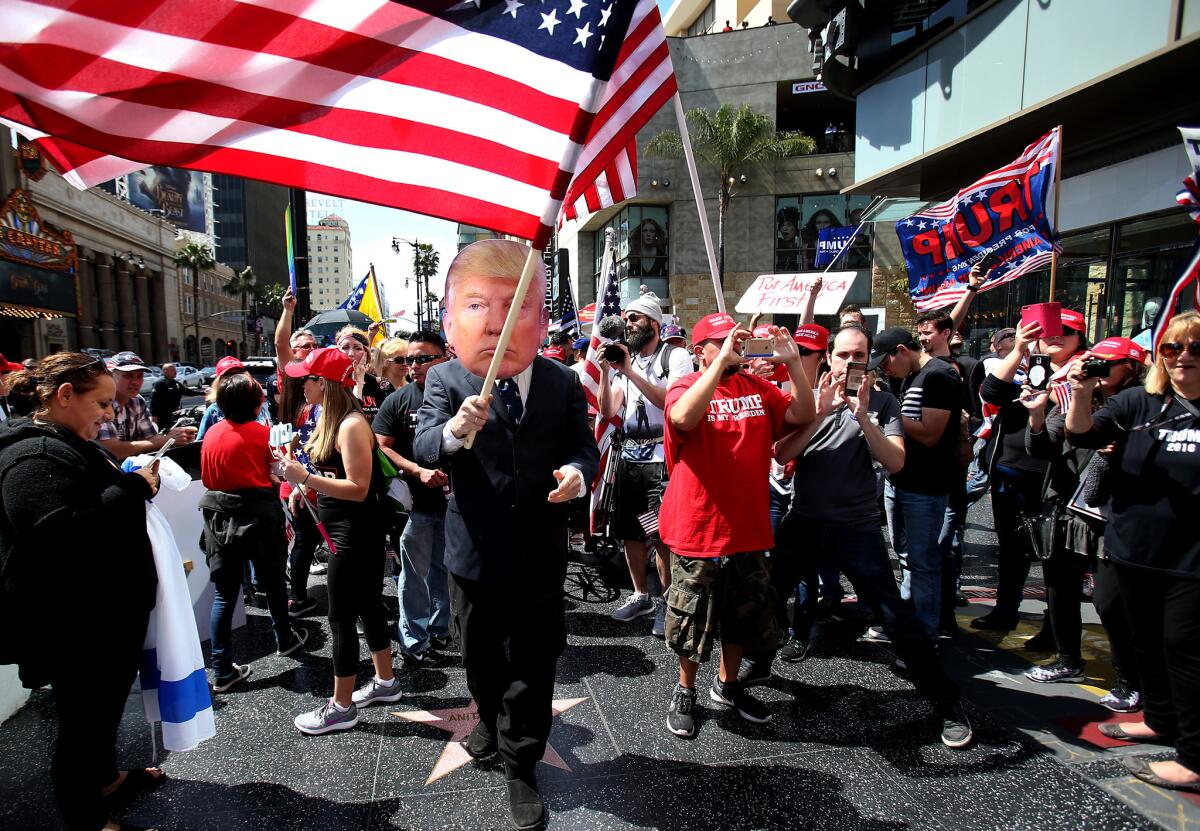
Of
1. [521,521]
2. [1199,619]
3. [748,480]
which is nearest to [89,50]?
[521,521]

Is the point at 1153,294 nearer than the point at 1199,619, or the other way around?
the point at 1199,619

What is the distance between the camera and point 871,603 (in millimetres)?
3307

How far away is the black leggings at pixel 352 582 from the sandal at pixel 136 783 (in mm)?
846

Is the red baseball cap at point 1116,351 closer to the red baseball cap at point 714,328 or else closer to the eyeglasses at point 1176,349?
the eyeglasses at point 1176,349

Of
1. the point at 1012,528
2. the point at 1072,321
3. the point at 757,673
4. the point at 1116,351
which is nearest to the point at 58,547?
the point at 757,673

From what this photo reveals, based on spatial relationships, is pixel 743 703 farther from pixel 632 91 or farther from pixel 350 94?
pixel 350 94

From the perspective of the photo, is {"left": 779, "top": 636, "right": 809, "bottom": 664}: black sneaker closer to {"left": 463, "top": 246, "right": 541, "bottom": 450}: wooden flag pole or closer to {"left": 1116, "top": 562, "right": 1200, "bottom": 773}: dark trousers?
{"left": 1116, "top": 562, "right": 1200, "bottom": 773}: dark trousers

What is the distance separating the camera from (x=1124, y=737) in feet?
10.5

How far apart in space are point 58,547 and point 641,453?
3.45 metres

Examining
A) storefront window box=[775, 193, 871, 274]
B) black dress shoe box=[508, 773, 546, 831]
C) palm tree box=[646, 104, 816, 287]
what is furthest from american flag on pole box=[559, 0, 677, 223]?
storefront window box=[775, 193, 871, 274]

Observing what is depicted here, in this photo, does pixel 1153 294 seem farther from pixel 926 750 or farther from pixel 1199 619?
pixel 926 750

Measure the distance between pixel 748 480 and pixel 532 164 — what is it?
1.83 metres

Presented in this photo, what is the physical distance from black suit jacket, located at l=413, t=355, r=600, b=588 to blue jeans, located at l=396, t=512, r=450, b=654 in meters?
1.56

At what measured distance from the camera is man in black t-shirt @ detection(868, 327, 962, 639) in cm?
369
